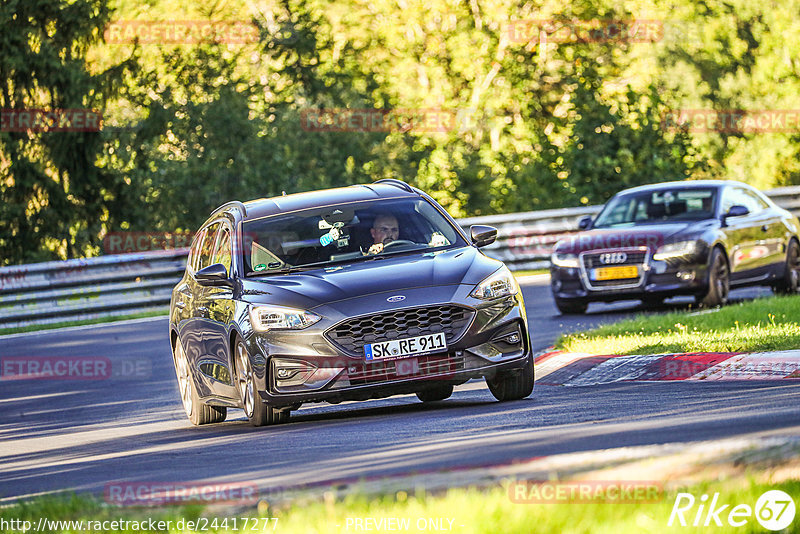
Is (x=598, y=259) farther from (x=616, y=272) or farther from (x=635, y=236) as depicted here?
(x=635, y=236)

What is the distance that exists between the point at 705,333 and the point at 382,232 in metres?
3.73

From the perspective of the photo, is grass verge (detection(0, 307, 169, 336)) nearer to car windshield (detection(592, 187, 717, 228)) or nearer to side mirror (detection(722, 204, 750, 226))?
car windshield (detection(592, 187, 717, 228))

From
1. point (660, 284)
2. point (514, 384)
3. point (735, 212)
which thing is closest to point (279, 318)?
point (514, 384)

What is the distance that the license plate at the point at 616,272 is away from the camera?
61.5 feet

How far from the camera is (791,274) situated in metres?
20.5

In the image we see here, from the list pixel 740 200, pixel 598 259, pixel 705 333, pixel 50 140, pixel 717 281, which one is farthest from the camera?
pixel 50 140

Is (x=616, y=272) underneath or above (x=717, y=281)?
above

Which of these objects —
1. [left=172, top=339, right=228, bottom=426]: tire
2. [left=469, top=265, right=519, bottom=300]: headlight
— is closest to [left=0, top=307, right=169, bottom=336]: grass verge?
[left=172, top=339, right=228, bottom=426]: tire

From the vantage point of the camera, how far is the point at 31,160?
33.7m

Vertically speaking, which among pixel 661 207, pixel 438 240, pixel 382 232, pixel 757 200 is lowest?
pixel 757 200

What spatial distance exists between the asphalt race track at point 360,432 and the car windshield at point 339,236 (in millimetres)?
1207

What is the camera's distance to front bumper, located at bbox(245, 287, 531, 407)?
1053 cm

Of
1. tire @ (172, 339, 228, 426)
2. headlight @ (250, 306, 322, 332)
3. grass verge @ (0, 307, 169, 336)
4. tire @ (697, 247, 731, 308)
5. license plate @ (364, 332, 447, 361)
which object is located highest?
headlight @ (250, 306, 322, 332)

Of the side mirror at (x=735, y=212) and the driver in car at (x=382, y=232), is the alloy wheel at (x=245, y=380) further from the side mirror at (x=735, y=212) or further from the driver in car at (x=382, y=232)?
the side mirror at (x=735, y=212)
